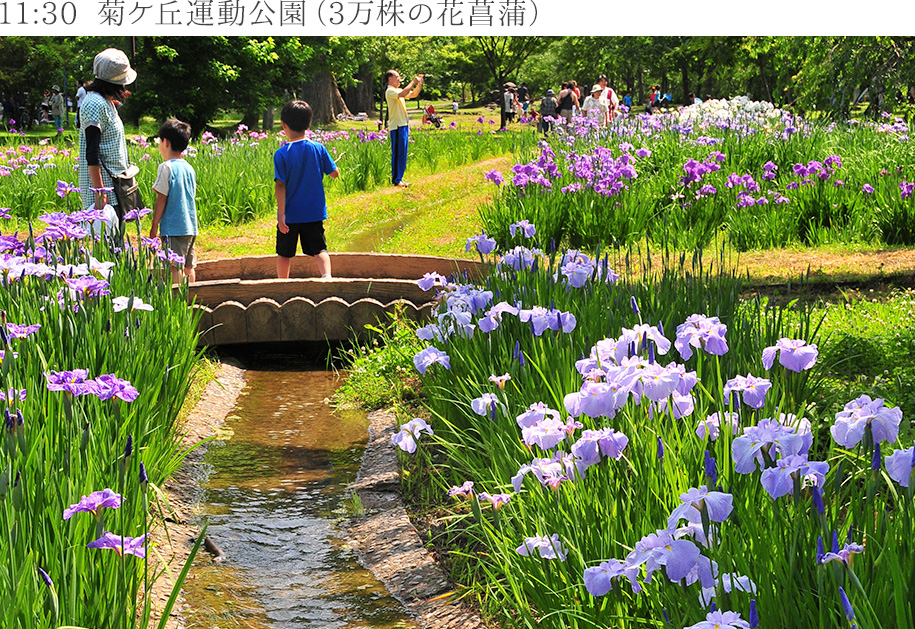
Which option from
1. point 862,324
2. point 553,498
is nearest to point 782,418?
point 553,498

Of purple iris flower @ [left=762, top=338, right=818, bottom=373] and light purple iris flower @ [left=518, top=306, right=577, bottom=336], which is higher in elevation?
purple iris flower @ [left=762, top=338, right=818, bottom=373]

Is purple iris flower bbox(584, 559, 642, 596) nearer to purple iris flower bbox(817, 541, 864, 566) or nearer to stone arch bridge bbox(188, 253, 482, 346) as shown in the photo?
purple iris flower bbox(817, 541, 864, 566)

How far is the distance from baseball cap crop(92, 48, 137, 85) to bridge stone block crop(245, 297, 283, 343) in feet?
5.24

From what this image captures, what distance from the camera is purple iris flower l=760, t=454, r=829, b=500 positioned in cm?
168

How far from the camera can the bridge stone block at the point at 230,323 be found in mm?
5984

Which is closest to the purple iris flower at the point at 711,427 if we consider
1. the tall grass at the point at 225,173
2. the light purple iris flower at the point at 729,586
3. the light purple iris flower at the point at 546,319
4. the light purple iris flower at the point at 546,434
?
the light purple iris flower at the point at 546,434

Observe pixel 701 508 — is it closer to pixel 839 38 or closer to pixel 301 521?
pixel 301 521

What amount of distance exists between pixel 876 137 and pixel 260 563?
30.3 ft

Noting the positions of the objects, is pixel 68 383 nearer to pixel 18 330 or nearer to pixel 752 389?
pixel 18 330

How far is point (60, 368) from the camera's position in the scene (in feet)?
10.6

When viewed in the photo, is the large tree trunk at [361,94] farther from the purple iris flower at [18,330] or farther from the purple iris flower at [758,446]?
the purple iris flower at [758,446]

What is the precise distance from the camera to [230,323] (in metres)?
6.01

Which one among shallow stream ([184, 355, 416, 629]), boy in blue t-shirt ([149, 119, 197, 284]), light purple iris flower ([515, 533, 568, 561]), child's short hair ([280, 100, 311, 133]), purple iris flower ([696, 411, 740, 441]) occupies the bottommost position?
shallow stream ([184, 355, 416, 629])

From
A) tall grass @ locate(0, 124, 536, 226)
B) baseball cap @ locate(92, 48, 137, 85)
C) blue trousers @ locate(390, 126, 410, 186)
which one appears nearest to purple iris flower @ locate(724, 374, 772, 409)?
baseball cap @ locate(92, 48, 137, 85)
